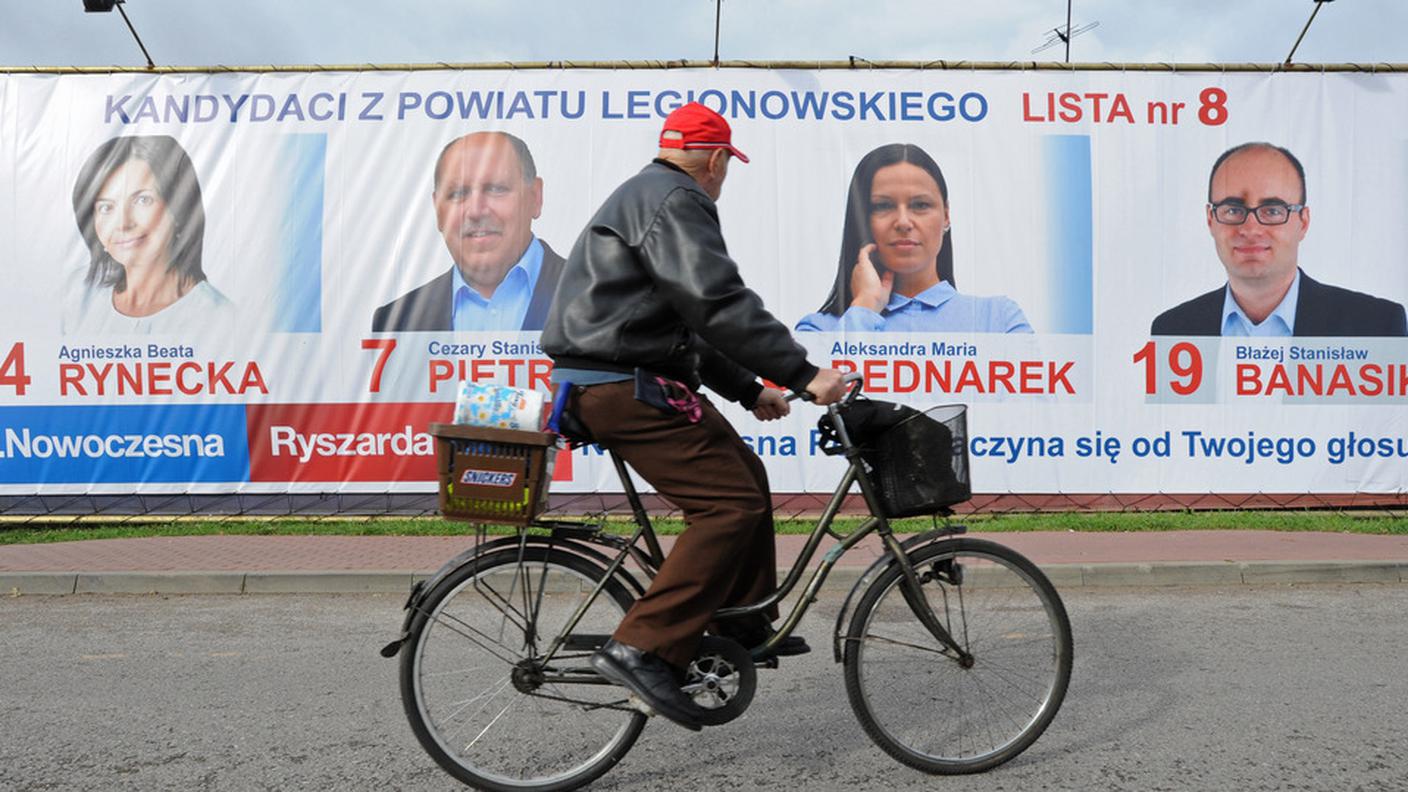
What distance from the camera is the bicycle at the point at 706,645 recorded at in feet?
11.1

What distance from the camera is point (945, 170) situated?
32.8 ft

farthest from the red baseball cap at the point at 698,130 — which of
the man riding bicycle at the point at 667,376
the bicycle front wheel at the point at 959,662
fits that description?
the bicycle front wheel at the point at 959,662

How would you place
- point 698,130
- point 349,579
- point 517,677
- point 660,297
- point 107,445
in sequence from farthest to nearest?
point 107,445, point 349,579, point 517,677, point 698,130, point 660,297

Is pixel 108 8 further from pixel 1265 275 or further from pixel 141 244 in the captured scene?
pixel 1265 275

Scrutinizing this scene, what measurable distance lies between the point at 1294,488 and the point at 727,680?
807cm

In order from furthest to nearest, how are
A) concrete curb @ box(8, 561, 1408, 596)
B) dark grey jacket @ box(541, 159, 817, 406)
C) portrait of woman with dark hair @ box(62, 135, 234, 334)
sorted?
1. portrait of woman with dark hair @ box(62, 135, 234, 334)
2. concrete curb @ box(8, 561, 1408, 596)
3. dark grey jacket @ box(541, 159, 817, 406)

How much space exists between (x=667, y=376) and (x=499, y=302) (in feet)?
22.4

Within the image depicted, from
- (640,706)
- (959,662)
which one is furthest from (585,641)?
(959,662)

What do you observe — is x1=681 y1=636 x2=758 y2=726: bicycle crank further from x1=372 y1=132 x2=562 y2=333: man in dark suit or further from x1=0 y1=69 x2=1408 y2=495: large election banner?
x1=372 y1=132 x2=562 y2=333: man in dark suit

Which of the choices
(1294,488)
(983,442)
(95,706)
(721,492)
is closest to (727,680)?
(721,492)

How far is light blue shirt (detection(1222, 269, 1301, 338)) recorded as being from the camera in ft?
32.5

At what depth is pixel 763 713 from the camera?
436 cm

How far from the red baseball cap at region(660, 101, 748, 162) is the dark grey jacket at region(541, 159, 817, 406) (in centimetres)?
8

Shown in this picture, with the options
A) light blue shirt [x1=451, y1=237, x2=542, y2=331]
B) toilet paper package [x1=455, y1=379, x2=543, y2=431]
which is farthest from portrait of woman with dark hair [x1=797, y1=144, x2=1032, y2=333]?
toilet paper package [x1=455, y1=379, x2=543, y2=431]
